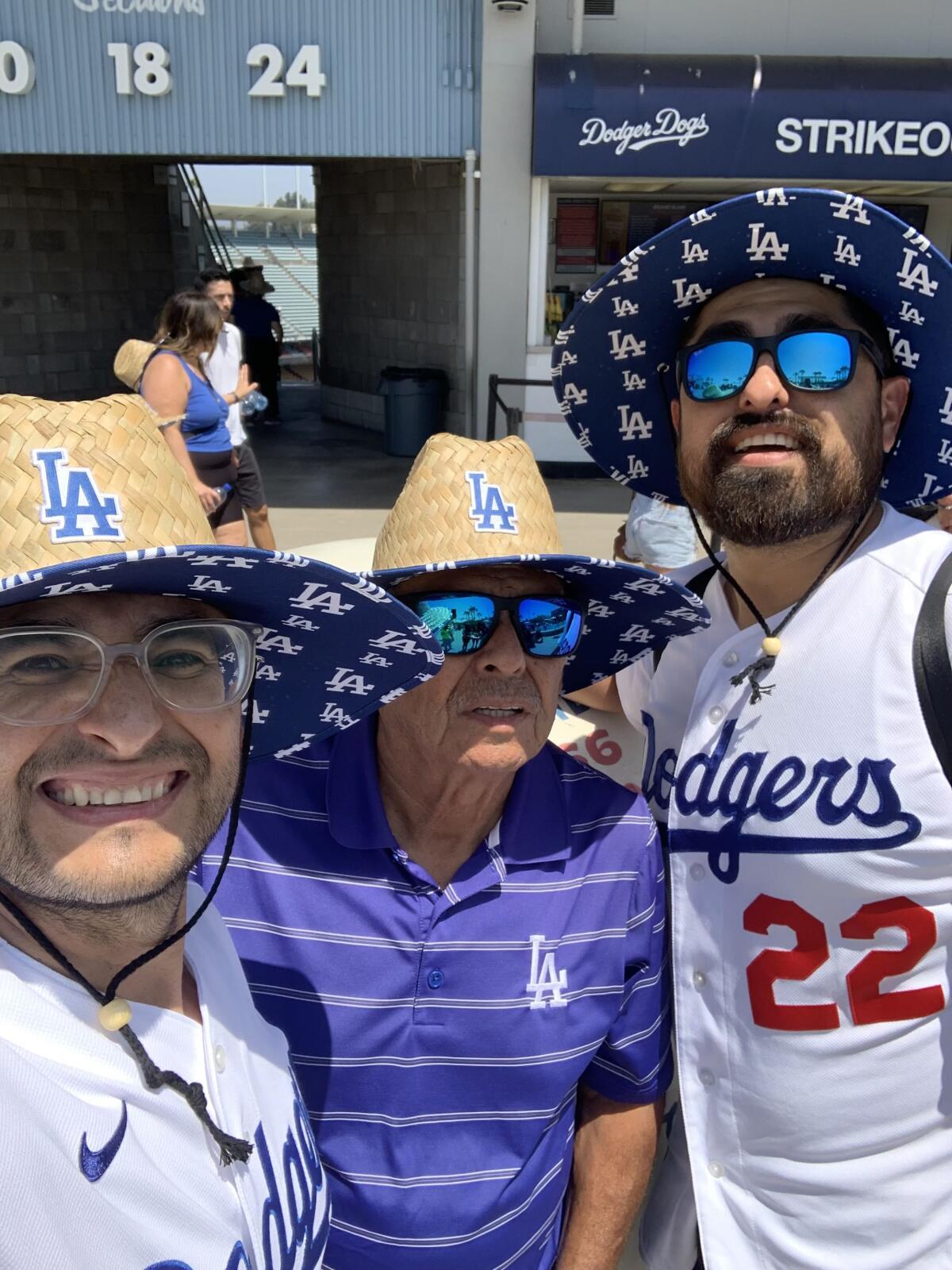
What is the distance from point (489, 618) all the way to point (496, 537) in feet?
0.44

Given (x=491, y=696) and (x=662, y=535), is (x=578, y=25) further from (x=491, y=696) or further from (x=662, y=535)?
(x=491, y=696)

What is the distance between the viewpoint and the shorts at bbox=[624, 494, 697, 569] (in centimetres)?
470

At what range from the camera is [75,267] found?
13570 millimetres

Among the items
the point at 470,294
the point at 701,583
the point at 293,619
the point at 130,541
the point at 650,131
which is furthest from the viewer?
the point at 470,294

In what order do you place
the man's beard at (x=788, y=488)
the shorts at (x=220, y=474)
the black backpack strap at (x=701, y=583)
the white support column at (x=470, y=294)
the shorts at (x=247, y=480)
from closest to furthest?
1. the man's beard at (x=788, y=488)
2. the black backpack strap at (x=701, y=583)
3. the shorts at (x=220, y=474)
4. the shorts at (x=247, y=480)
5. the white support column at (x=470, y=294)

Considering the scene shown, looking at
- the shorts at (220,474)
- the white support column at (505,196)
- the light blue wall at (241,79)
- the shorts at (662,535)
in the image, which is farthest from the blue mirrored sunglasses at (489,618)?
the light blue wall at (241,79)

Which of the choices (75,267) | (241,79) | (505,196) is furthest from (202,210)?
(505,196)

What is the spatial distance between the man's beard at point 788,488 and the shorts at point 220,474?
4490 mm

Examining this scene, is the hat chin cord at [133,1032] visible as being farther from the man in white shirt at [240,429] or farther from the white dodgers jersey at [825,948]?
the man in white shirt at [240,429]

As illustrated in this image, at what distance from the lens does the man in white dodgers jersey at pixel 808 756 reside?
1.64 metres

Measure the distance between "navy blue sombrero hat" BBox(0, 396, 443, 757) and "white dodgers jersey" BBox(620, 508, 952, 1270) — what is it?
2.17 feet

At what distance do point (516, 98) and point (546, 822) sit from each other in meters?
9.50

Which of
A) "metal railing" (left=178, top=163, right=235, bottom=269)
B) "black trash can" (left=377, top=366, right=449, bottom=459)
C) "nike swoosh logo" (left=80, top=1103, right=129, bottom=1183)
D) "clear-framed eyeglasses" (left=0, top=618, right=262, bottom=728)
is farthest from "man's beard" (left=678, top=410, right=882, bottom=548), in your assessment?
"metal railing" (left=178, top=163, right=235, bottom=269)

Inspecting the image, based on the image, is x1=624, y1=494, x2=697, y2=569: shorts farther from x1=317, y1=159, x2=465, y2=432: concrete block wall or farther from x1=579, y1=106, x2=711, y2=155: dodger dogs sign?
x1=317, y1=159, x2=465, y2=432: concrete block wall
